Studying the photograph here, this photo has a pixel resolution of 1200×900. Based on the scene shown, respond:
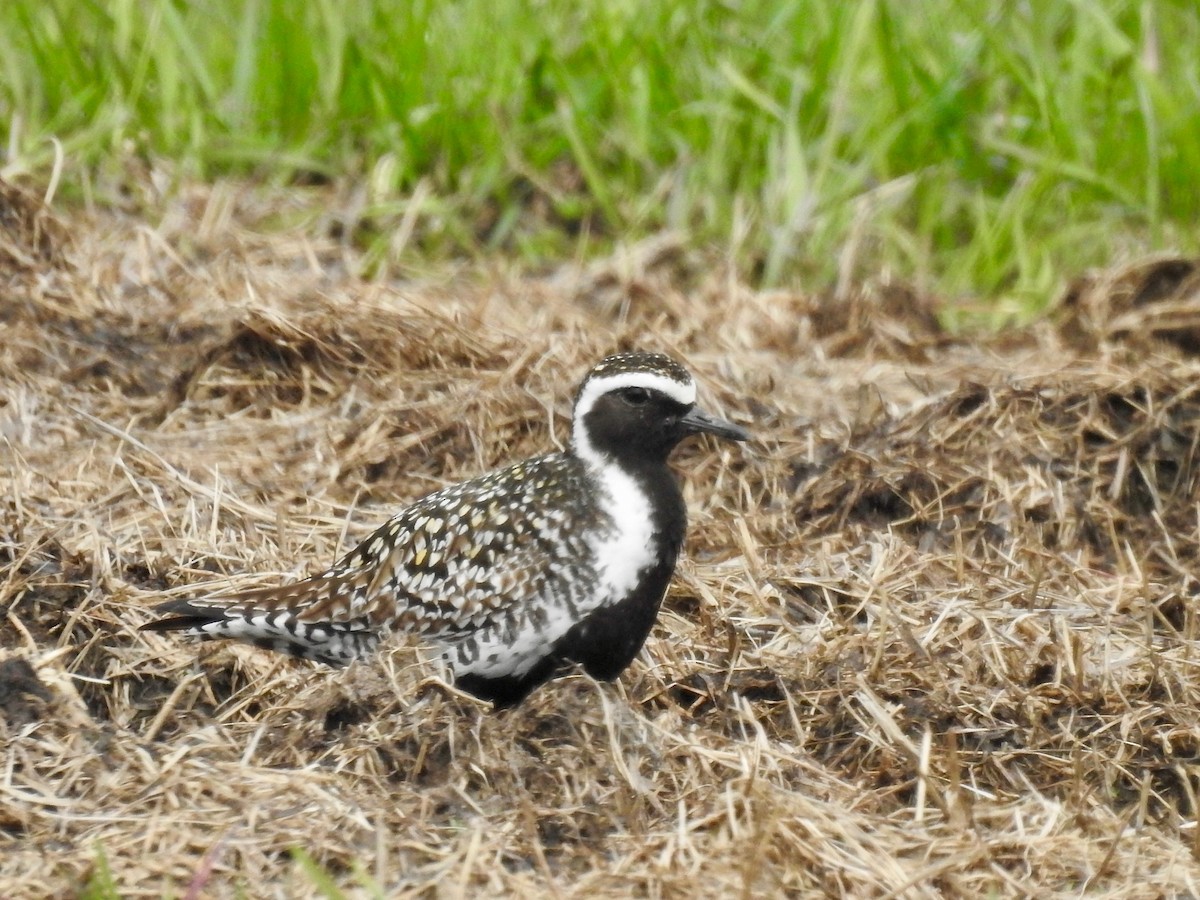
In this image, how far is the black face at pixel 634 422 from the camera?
4535 millimetres

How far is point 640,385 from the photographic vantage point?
4527 millimetres

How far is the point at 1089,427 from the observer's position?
19.3 ft

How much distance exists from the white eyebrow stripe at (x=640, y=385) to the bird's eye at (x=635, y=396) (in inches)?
0.5

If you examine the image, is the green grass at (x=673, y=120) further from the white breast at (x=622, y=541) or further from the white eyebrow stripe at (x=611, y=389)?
the white breast at (x=622, y=541)

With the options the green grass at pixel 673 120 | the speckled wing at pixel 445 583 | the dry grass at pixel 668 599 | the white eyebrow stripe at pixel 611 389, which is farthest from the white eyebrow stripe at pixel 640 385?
the green grass at pixel 673 120

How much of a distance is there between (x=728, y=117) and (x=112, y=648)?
4392 millimetres

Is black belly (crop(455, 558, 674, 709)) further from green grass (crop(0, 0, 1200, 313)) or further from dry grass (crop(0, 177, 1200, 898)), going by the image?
green grass (crop(0, 0, 1200, 313))

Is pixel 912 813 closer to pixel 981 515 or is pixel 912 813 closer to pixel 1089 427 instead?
pixel 981 515

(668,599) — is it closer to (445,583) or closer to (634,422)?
(634,422)

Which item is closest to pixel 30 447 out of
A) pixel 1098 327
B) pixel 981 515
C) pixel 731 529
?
pixel 731 529

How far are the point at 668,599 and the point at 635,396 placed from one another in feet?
2.80

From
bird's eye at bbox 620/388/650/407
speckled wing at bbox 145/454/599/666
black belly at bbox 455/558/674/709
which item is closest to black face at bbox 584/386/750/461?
bird's eye at bbox 620/388/650/407

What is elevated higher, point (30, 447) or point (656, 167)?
point (30, 447)

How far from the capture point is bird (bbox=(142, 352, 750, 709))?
4.30 m
